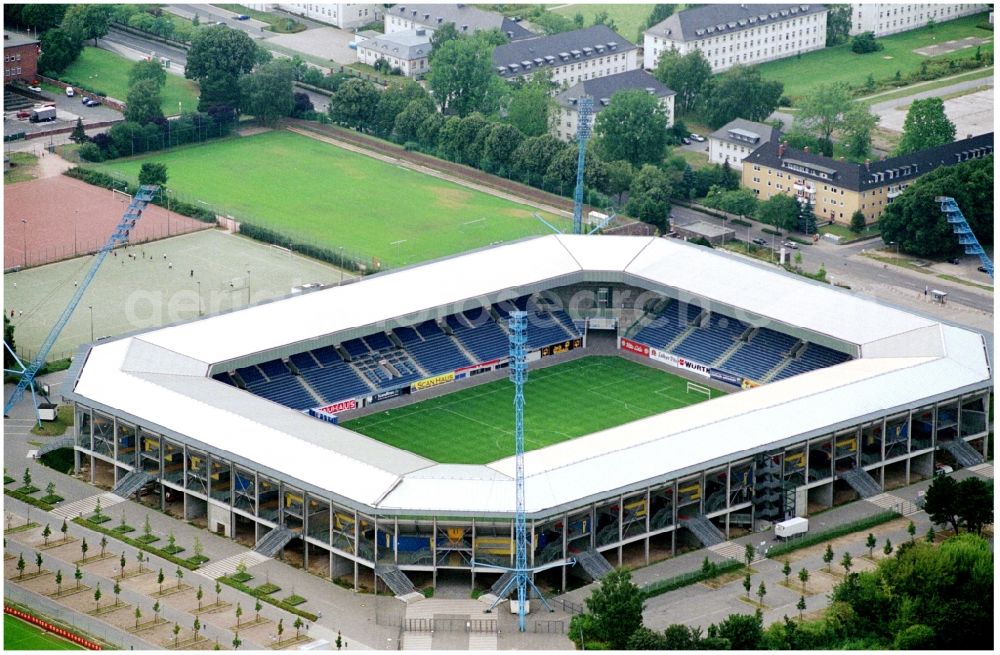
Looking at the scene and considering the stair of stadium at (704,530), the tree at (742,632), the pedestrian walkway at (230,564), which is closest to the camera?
the tree at (742,632)

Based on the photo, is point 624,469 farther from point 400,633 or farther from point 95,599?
point 95,599

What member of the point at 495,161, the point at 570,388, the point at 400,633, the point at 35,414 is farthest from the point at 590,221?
the point at 400,633

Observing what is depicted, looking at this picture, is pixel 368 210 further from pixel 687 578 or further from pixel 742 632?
pixel 742 632

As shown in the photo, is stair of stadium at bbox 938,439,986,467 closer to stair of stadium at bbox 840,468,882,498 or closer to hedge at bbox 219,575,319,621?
stair of stadium at bbox 840,468,882,498

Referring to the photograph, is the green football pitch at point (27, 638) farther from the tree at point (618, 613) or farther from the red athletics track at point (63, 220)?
the red athletics track at point (63, 220)

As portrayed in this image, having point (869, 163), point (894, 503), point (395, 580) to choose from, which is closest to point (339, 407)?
point (395, 580)

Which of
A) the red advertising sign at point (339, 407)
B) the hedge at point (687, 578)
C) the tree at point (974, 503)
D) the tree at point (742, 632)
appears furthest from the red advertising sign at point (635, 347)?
the tree at point (742, 632)

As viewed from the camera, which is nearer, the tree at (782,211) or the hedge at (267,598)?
the hedge at (267,598)
